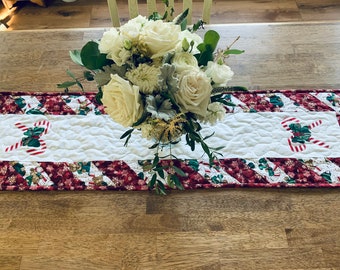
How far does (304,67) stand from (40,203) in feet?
3.33

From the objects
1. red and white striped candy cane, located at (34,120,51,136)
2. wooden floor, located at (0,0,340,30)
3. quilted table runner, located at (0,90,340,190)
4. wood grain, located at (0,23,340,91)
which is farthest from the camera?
wooden floor, located at (0,0,340,30)

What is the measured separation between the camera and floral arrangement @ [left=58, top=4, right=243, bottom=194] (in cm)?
74

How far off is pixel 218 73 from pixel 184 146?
357 millimetres

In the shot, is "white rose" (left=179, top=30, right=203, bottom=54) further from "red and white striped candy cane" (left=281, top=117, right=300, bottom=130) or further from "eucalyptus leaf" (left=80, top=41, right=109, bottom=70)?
"red and white striped candy cane" (left=281, top=117, right=300, bottom=130)

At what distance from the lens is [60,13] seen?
86.7 inches

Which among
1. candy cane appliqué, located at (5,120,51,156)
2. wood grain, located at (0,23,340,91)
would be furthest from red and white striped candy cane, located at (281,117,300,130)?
candy cane appliqué, located at (5,120,51,156)

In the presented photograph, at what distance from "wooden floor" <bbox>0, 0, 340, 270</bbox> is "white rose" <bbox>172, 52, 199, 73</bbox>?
1.36 feet

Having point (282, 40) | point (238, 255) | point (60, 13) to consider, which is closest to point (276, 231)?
point (238, 255)

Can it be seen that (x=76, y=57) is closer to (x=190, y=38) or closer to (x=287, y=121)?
(x=190, y=38)

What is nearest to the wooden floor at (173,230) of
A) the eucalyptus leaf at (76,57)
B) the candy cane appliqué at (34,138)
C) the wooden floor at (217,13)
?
the candy cane appliqué at (34,138)

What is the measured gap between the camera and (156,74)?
749 millimetres

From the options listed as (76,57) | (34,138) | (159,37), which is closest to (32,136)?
(34,138)

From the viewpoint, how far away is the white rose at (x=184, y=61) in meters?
0.75

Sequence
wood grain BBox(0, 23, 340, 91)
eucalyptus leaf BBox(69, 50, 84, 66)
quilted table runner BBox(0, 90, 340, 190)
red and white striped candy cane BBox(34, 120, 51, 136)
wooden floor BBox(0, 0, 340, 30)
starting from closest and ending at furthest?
eucalyptus leaf BBox(69, 50, 84, 66)
quilted table runner BBox(0, 90, 340, 190)
red and white striped candy cane BBox(34, 120, 51, 136)
wood grain BBox(0, 23, 340, 91)
wooden floor BBox(0, 0, 340, 30)
